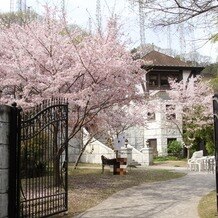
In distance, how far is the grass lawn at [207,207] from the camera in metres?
9.45

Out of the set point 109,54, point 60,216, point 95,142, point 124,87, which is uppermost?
point 109,54

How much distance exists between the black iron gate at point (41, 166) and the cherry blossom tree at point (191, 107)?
73.7 ft

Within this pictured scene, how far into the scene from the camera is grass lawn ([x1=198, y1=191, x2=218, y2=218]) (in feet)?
31.0

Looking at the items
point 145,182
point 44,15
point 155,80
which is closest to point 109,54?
point 44,15

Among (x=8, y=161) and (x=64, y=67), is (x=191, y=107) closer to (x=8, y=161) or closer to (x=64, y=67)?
(x=64, y=67)

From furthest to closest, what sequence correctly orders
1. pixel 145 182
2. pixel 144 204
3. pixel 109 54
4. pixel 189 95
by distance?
pixel 189 95
pixel 145 182
pixel 109 54
pixel 144 204

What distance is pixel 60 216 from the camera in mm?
9945

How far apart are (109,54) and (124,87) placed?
137cm

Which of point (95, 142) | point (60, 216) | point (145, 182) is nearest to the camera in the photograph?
point (60, 216)

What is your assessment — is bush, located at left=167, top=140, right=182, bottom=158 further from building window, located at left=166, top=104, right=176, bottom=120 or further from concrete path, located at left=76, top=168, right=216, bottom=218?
concrete path, located at left=76, top=168, right=216, bottom=218

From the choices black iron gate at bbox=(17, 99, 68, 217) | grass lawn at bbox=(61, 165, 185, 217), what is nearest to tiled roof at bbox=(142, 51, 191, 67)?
grass lawn at bbox=(61, 165, 185, 217)

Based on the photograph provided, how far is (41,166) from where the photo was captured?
9.58 meters

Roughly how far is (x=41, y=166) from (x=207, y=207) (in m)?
4.36

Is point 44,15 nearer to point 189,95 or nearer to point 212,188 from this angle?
point 212,188
